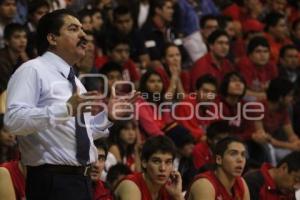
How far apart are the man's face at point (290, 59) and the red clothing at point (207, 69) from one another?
99 cm

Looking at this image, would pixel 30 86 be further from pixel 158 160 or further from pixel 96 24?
pixel 96 24

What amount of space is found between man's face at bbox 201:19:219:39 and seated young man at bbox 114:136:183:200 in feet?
15.2

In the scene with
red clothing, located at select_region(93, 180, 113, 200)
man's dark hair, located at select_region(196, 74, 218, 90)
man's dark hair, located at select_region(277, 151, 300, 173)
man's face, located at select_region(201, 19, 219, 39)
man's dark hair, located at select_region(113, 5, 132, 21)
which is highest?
man's dark hair, located at select_region(113, 5, 132, 21)

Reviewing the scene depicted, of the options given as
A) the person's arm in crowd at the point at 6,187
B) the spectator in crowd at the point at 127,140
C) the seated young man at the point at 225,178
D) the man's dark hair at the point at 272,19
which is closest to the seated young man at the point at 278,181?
the seated young man at the point at 225,178

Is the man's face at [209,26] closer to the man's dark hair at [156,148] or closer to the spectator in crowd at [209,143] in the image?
the spectator in crowd at [209,143]

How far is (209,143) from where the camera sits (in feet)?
25.0

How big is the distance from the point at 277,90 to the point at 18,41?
2730 mm

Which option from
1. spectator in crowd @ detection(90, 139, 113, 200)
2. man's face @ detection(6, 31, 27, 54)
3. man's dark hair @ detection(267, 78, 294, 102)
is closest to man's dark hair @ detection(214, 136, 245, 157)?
spectator in crowd @ detection(90, 139, 113, 200)

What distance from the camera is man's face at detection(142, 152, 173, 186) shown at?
584cm

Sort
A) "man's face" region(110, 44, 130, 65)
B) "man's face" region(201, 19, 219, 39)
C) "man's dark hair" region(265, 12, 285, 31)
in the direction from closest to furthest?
"man's face" region(110, 44, 130, 65)
"man's face" region(201, 19, 219, 39)
"man's dark hair" region(265, 12, 285, 31)

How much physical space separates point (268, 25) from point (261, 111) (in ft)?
8.69

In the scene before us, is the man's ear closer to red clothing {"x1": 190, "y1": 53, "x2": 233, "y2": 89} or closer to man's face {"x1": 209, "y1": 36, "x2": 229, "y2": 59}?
red clothing {"x1": 190, "y1": 53, "x2": 233, "y2": 89}

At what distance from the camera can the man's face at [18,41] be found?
785 centimetres

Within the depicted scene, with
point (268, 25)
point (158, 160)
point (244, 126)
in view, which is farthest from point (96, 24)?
point (158, 160)
